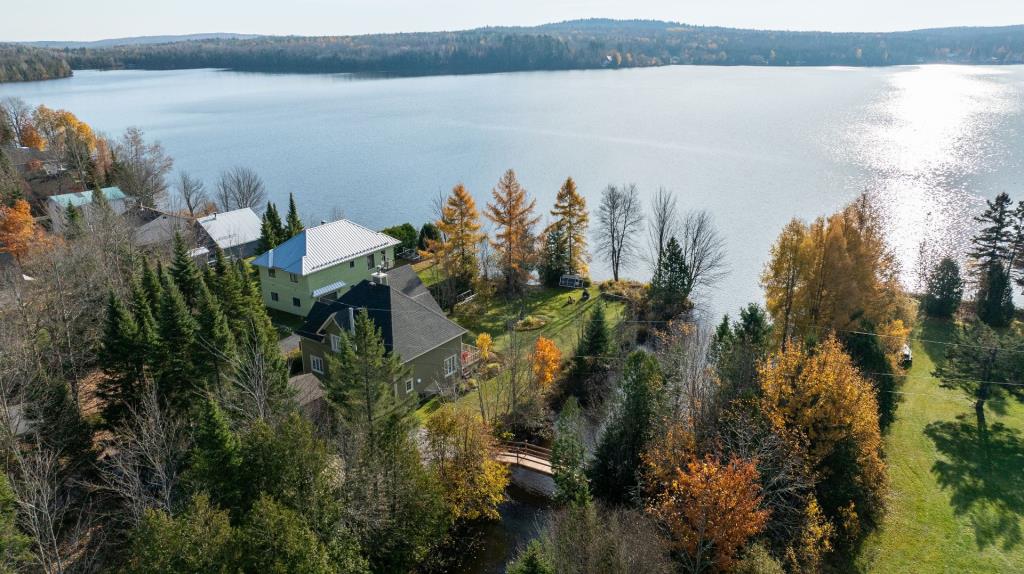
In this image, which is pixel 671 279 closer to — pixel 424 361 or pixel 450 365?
pixel 450 365

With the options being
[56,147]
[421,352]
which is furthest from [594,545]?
[56,147]

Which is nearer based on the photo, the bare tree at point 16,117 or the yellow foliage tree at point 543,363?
the yellow foliage tree at point 543,363

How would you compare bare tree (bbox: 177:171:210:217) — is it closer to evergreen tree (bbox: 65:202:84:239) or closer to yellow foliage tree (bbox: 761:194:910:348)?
evergreen tree (bbox: 65:202:84:239)

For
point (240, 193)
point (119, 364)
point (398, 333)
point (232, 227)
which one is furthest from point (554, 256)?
point (240, 193)

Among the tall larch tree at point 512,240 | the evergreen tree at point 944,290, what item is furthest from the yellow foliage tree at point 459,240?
the evergreen tree at point 944,290

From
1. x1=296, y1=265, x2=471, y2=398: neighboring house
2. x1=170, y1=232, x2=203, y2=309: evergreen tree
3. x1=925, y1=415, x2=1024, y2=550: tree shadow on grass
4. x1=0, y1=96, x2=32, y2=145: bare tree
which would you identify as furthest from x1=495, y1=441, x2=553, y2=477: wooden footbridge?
x1=0, y1=96, x2=32, y2=145: bare tree

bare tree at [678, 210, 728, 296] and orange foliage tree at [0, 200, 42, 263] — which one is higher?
orange foliage tree at [0, 200, 42, 263]

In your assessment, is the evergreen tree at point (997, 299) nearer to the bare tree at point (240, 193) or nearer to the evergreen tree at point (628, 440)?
the evergreen tree at point (628, 440)
